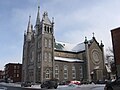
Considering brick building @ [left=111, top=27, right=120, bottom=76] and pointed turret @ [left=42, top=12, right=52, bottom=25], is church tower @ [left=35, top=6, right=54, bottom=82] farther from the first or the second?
brick building @ [left=111, top=27, right=120, bottom=76]

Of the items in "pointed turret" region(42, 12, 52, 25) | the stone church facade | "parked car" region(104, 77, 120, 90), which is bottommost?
"parked car" region(104, 77, 120, 90)

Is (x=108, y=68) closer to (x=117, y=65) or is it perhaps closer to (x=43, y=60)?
(x=43, y=60)

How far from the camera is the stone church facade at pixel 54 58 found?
2143 inches

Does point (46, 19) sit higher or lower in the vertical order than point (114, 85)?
higher

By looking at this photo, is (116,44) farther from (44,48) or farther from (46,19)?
(46,19)

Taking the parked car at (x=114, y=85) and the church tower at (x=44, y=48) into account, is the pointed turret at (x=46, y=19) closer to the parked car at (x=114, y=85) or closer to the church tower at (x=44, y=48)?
the church tower at (x=44, y=48)

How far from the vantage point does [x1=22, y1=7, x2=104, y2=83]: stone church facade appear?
5444 cm

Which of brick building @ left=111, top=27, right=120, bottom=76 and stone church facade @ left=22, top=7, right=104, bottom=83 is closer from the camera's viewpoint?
brick building @ left=111, top=27, right=120, bottom=76

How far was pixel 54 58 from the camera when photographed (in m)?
56.0

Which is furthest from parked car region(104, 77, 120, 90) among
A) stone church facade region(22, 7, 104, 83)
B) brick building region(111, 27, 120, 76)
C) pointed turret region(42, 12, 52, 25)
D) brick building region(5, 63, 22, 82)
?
brick building region(5, 63, 22, 82)

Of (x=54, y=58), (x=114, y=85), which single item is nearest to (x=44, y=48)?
(x=54, y=58)

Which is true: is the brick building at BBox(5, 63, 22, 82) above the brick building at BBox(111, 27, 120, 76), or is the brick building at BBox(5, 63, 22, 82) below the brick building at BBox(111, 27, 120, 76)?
below

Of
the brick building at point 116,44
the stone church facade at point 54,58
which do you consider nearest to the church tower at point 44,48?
the stone church facade at point 54,58

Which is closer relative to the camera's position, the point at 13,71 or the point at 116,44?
the point at 116,44
